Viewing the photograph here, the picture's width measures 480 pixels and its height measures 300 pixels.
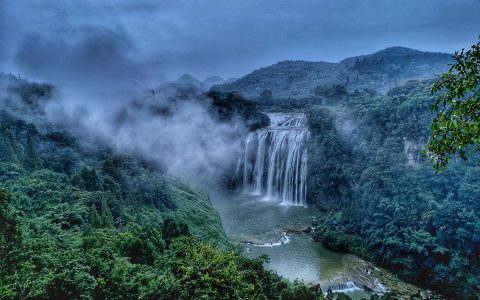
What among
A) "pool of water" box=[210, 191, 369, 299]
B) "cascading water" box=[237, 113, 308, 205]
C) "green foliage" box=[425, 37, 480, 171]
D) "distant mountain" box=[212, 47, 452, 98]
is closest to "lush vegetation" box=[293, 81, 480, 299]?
"cascading water" box=[237, 113, 308, 205]

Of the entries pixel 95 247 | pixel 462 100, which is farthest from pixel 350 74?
pixel 462 100

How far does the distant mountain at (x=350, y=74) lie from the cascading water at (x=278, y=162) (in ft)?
71.6

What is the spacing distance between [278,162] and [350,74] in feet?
162

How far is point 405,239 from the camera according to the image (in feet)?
60.4

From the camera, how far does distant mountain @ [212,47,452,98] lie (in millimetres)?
65938

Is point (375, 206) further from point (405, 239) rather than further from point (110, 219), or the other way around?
point (110, 219)

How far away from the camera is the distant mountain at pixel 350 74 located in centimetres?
6594

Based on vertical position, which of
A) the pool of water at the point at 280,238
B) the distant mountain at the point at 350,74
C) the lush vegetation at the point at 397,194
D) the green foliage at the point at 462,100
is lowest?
the pool of water at the point at 280,238

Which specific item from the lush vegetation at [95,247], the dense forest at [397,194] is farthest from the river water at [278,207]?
the lush vegetation at [95,247]

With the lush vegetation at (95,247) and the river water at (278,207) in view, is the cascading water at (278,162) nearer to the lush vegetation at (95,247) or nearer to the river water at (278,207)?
the river water at (278,207)

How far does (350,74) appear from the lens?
242 ft

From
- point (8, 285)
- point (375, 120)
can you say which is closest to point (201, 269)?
point (8, 285)

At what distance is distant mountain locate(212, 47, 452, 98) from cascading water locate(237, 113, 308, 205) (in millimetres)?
21818

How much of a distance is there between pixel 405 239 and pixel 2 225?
18754mm
